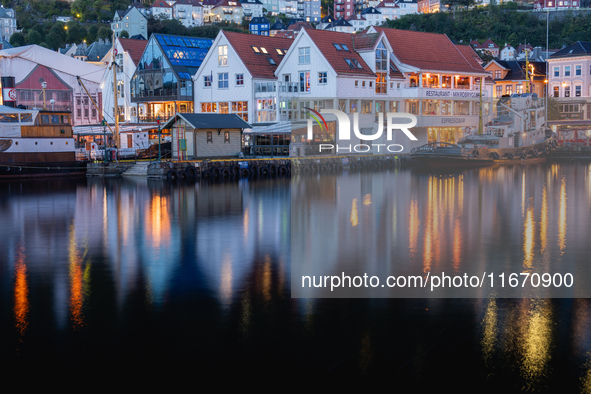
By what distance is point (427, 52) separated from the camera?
70.4 meters

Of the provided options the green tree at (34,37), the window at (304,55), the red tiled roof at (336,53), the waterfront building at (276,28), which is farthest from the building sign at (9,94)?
the waterfront building at (276,28)

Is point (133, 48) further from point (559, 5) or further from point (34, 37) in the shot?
point (559, 5)

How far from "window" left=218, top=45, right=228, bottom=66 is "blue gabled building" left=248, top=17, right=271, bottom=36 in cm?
11699

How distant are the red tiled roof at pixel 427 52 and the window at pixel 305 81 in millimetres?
9301

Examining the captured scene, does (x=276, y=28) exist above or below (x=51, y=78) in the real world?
above

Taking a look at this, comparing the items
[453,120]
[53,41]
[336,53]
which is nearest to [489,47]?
[453,120]

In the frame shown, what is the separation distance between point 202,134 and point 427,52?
102 ft

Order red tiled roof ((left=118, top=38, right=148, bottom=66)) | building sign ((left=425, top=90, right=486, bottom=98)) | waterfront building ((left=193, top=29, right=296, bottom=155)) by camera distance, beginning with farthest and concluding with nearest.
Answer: red tiled roof ((left=118, top=38, right=148, bottom=66)) → building sign ((left=425, top=90, right=486, bottom=98)) → waterfront building ((left=193, top=29, right=296, bottom=155))

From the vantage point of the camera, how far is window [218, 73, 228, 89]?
213 ft

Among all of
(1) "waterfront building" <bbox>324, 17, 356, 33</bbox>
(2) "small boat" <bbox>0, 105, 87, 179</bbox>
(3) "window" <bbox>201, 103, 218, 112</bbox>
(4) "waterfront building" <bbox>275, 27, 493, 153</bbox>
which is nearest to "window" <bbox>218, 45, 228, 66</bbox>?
(3) "window" <bbox>201, 103, 218, 112</bbox>

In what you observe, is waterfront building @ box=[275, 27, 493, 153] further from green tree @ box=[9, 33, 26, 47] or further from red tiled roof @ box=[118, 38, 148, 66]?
green tree @ box=[9, 33, 26, 47]

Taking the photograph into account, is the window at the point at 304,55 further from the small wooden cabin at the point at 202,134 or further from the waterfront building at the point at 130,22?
the waterfront building at the point at 130,22

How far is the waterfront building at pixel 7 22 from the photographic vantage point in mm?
168375

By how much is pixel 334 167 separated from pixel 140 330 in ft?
146
